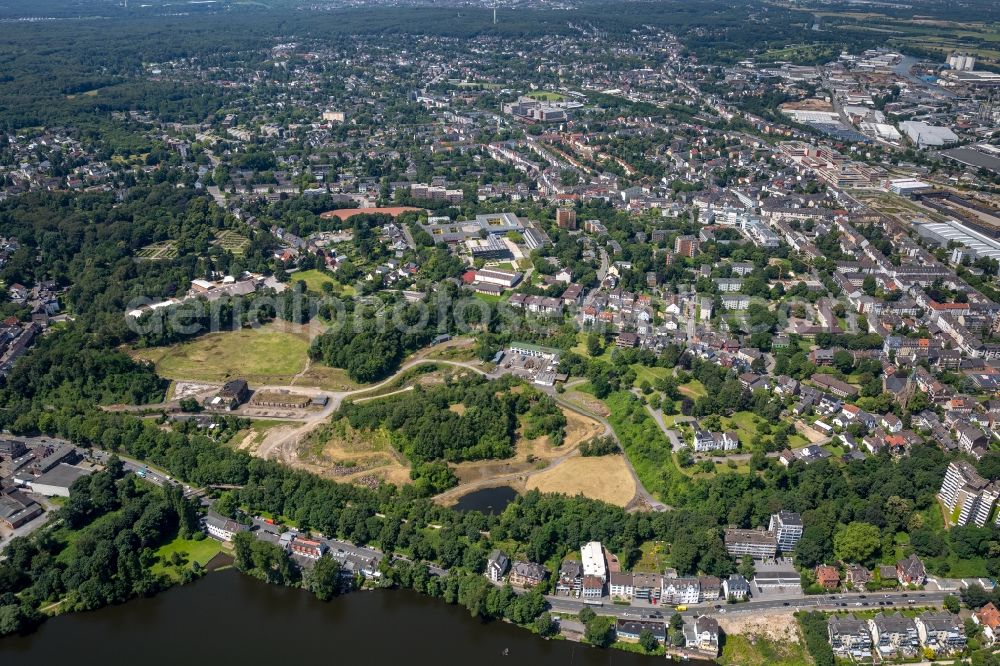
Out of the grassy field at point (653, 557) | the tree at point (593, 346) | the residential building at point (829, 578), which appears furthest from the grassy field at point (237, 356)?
the residential building at point (829, 578)

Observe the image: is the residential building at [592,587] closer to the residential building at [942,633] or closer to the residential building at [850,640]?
the residential building at [850,640]

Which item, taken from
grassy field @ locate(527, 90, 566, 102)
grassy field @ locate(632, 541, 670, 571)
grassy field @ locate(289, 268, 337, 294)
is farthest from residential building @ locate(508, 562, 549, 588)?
grassy field @ locate(527, 90, 566, 102)

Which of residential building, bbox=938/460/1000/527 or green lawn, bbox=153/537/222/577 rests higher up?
residential building, bbox=938/460/1000/527

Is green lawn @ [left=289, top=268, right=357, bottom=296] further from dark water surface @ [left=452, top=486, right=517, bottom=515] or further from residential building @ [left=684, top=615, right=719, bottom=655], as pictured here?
residential building @ [left=684, top=615, right=719, bottom=655]

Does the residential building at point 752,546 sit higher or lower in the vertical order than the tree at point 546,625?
higher

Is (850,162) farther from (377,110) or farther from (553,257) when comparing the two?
(377,110)

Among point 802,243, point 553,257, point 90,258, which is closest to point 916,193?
point 802,243
